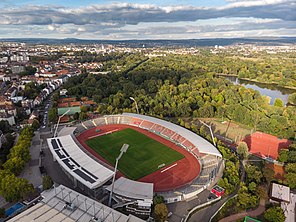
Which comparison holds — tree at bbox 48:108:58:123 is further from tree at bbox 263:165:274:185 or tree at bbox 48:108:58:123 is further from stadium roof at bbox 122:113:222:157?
tree at bbox 263:165:274:185

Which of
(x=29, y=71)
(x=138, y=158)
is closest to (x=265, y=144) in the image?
(x=138, y=158)

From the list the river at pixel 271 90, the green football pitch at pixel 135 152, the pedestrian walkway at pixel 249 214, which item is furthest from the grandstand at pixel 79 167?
the river at pixel 271 90

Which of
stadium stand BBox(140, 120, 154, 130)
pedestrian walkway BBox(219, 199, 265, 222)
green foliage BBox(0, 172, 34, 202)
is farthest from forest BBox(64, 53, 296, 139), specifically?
green foliage BBox(0, 172, 34, 202)

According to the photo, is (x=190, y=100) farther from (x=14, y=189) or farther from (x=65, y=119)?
(x=14, y=189)

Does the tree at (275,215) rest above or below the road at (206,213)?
above

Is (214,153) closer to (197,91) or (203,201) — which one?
(203,201)

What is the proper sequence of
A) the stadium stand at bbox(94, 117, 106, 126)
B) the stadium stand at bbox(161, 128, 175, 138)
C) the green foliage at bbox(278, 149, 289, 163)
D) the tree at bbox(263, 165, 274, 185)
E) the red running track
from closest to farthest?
the tree at bbox(263, 165, 274, 185), the red running track, the green foliage at bbox(278, 149, 289, 163), the stadium stand at bbox(161, 128, 175, 138), the stadium stand at bbox(94, 117, 106, 126)

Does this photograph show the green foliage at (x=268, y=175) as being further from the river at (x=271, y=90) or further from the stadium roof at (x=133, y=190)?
the river at (x=271, y=90)
